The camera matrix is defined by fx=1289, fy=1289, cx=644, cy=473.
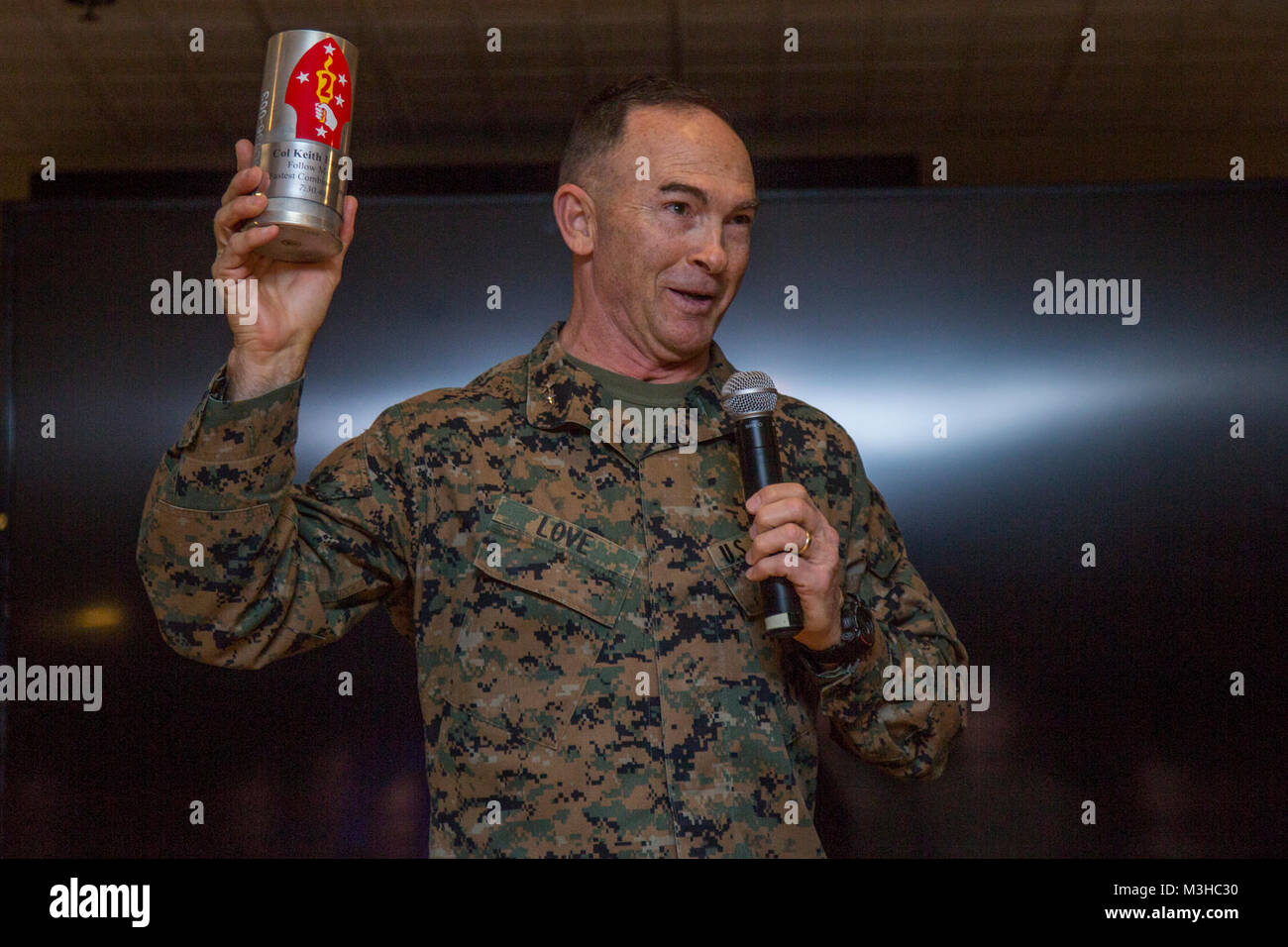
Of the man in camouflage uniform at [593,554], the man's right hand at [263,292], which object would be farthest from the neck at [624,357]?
the man's right hand at [263,292]

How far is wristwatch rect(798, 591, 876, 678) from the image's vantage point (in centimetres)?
157

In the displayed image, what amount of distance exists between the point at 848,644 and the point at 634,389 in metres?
0.49

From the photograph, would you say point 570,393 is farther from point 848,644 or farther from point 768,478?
point 848,644

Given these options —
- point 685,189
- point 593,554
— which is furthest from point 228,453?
point 685,189

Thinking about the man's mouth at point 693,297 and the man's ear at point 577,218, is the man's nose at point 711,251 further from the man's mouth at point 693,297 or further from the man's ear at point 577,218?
the man's ear at point 577,218

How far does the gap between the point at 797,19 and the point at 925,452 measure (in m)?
1.19

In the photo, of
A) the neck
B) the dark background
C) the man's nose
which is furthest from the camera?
the dark background

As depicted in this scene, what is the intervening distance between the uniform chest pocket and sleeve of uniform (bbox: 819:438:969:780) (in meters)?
0.31

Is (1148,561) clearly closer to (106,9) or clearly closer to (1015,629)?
(1015,629)

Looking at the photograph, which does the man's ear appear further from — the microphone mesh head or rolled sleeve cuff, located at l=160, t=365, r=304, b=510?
rolled sleeve cuff, located at l=160, t=365, r=304, b=510

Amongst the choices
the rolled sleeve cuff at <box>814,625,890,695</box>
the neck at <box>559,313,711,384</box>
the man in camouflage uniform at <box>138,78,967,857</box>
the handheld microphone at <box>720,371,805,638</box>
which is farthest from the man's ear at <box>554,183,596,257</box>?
the rolled sleeve cuff at <box>814,625,890,695</box>

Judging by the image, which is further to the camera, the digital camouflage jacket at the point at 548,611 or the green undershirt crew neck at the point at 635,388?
the green undershirt crew neck at the point at 635,388

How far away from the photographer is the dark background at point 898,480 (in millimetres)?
3275

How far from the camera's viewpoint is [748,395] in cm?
156
